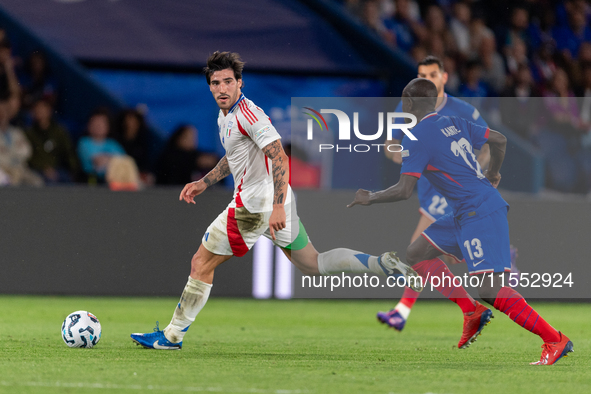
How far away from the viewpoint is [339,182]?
10617 mm

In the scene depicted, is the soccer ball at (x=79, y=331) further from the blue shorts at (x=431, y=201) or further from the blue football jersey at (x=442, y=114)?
the blue shorts at (x=431, y=201)

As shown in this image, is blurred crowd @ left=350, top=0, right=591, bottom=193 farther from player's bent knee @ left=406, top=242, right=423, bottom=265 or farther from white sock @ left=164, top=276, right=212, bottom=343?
white sock @ left=164, top=276, right=212, bottom=343

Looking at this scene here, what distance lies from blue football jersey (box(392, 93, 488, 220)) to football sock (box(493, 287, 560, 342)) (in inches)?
64.2

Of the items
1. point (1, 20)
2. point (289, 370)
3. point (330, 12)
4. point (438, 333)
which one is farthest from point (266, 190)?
point (330, 12)

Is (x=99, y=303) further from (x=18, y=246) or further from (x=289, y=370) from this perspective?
(x=289, y=370)

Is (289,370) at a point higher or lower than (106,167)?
lower

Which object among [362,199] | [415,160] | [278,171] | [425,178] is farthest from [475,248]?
[425,178]

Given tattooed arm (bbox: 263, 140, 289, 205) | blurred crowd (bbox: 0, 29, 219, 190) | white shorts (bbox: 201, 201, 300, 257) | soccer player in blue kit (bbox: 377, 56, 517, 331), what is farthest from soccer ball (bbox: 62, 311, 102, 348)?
blurred crowd (bbox: 0, 29, 219, 190)

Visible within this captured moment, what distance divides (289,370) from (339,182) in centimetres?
538

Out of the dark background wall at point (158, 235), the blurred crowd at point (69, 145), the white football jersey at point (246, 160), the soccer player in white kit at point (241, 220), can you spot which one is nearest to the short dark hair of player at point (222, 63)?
the soccer player in white kit at point (241, 220)

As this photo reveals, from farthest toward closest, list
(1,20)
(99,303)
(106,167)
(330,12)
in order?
1. (330,12)
2. (1,20)
3. (106,167)
4. (99,303)

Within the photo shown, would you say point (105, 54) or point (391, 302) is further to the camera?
point (105, 54)

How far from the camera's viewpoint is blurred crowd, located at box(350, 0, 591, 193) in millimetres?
14250

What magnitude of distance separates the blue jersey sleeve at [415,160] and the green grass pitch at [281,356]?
52.1 inches
